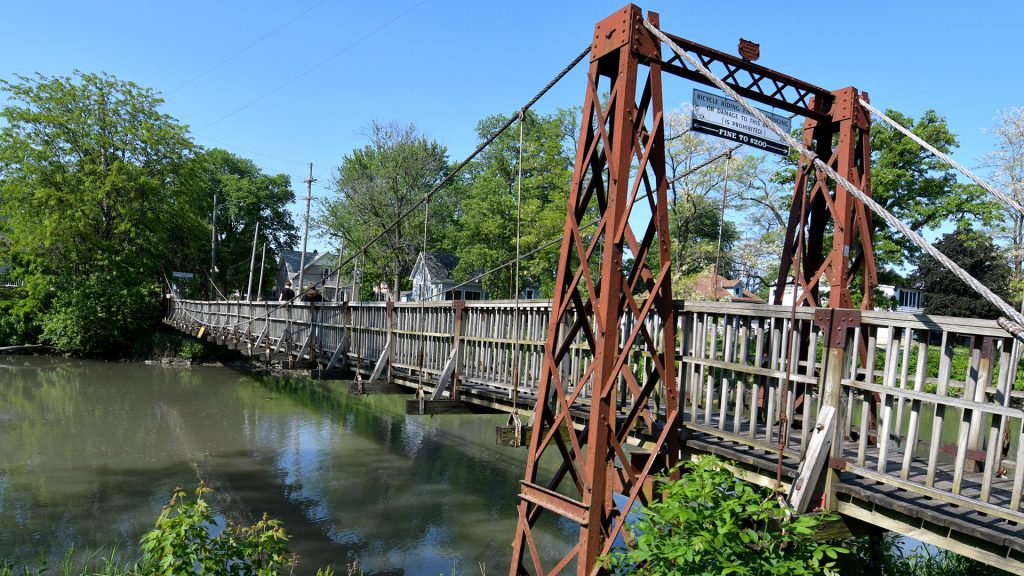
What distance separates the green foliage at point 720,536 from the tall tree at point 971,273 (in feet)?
78.5

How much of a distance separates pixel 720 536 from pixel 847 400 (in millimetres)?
1403

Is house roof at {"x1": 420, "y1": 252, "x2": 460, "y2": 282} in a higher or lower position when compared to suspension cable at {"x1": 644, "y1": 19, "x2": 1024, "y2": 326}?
lower

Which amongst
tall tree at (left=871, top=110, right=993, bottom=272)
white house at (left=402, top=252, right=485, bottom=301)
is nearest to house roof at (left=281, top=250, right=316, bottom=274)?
white house at (left=402, top=252, right=485, bottom=301)

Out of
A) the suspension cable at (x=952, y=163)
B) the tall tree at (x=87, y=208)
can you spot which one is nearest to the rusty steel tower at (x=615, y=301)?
the suspension cable at (x=952, y=163)

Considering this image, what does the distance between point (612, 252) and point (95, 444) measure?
44.8 feet

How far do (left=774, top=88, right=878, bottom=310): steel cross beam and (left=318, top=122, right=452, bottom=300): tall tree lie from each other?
25230mm

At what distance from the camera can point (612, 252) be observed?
4.15 m

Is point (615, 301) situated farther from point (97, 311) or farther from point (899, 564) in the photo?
point (97, 311)

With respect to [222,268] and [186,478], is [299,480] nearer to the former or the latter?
[186,478]

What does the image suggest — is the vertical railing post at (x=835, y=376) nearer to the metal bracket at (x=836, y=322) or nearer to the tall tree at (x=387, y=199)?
the metal bracket at (x=836, y=322)

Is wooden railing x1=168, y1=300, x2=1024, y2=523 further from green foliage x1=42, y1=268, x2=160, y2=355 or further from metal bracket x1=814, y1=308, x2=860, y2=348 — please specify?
green foliage x1=42, y1=268, x2=160, y2=355

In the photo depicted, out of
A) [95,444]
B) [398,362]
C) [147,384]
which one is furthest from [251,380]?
[398,362]

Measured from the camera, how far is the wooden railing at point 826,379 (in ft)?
11.0

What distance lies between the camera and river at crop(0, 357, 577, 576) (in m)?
8.28
